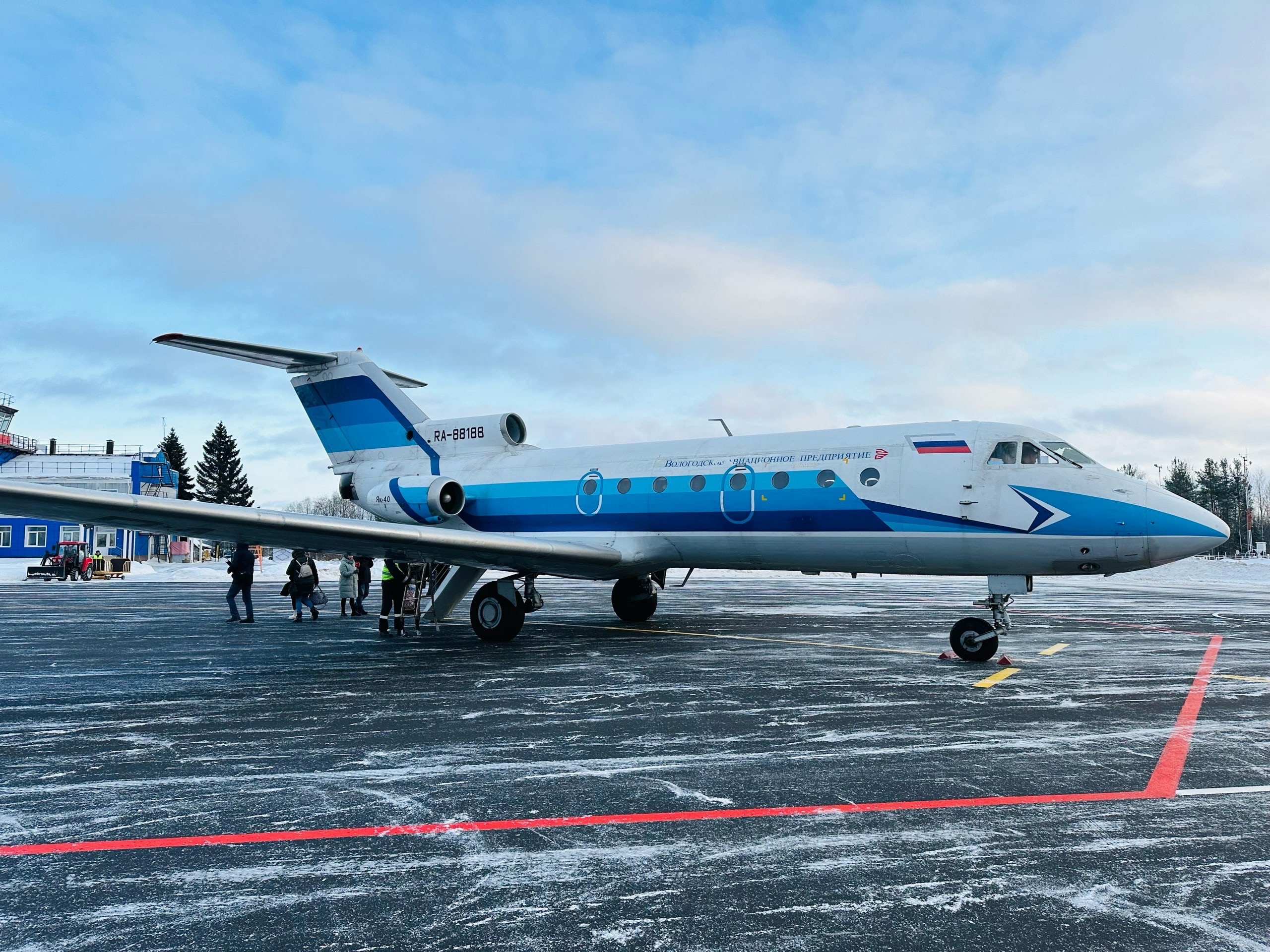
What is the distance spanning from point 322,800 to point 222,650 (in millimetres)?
9054

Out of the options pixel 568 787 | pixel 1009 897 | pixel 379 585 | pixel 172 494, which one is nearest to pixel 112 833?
pixel 568 787

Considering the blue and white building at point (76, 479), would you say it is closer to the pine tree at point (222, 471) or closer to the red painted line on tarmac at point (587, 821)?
the pine tree at point (222, 471)

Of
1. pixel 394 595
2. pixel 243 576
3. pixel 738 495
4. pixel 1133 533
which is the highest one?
pixel 738 495

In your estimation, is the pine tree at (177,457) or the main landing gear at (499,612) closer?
the main landing gear at (499,612)

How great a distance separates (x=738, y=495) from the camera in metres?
13.6

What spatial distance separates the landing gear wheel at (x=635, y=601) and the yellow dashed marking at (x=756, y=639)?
0.55m

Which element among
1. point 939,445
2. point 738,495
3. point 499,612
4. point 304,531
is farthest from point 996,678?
point 304,531

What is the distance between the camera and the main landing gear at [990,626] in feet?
36.1

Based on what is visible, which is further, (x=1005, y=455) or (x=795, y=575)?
(x=795, y=575)

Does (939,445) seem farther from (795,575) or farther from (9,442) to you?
(9,442)

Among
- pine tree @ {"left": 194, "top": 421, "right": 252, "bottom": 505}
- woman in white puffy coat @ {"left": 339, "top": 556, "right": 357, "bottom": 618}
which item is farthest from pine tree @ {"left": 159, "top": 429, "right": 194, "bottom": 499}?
woman in white puffy coat @ {"left": 339, "top": 556, "right": 357, "bottom": 618}

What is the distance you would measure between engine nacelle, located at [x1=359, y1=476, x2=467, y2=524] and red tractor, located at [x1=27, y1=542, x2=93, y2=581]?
3265cm

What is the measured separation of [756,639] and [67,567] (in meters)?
40.5

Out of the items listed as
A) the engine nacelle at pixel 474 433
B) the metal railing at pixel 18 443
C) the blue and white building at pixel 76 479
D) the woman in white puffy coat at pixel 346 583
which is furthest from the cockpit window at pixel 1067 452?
the metal railing at pixel 18 443
